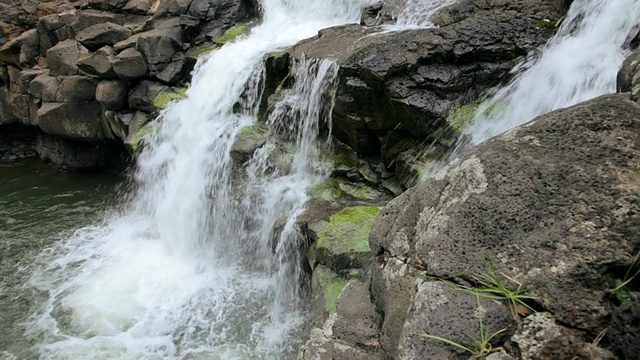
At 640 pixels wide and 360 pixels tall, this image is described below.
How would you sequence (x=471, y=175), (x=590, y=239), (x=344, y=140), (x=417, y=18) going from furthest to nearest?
(x=417, y=18) → (x=344, y=140) → (x=471, y=175) → (x=590, y=239)

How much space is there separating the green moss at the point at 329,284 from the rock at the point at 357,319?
1450mm

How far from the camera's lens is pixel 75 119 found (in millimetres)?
12719

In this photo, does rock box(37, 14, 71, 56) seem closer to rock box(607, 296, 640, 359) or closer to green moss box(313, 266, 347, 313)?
green moss box(313, 266, 347, 313)

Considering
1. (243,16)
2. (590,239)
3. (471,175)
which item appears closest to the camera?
(590,239)

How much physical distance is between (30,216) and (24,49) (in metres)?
6.30

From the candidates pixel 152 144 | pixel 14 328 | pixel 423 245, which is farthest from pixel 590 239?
pixel 152 144

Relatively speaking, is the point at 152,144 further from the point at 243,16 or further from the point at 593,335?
the point at 593,335

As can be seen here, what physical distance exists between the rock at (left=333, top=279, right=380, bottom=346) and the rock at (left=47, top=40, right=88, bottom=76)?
40.2 feet

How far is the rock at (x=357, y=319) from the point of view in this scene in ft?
11.2

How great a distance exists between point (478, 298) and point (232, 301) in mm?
5396

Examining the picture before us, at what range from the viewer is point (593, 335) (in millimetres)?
2338

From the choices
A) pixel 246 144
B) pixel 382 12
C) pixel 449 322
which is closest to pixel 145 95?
pixel 246 144

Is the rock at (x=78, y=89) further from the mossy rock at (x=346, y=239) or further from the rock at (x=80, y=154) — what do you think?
the mossy rock at (x=346, y=239)

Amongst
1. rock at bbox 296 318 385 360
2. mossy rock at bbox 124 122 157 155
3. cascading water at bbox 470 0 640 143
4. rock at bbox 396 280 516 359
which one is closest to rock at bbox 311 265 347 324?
rock at bbox 296 318 385 360
